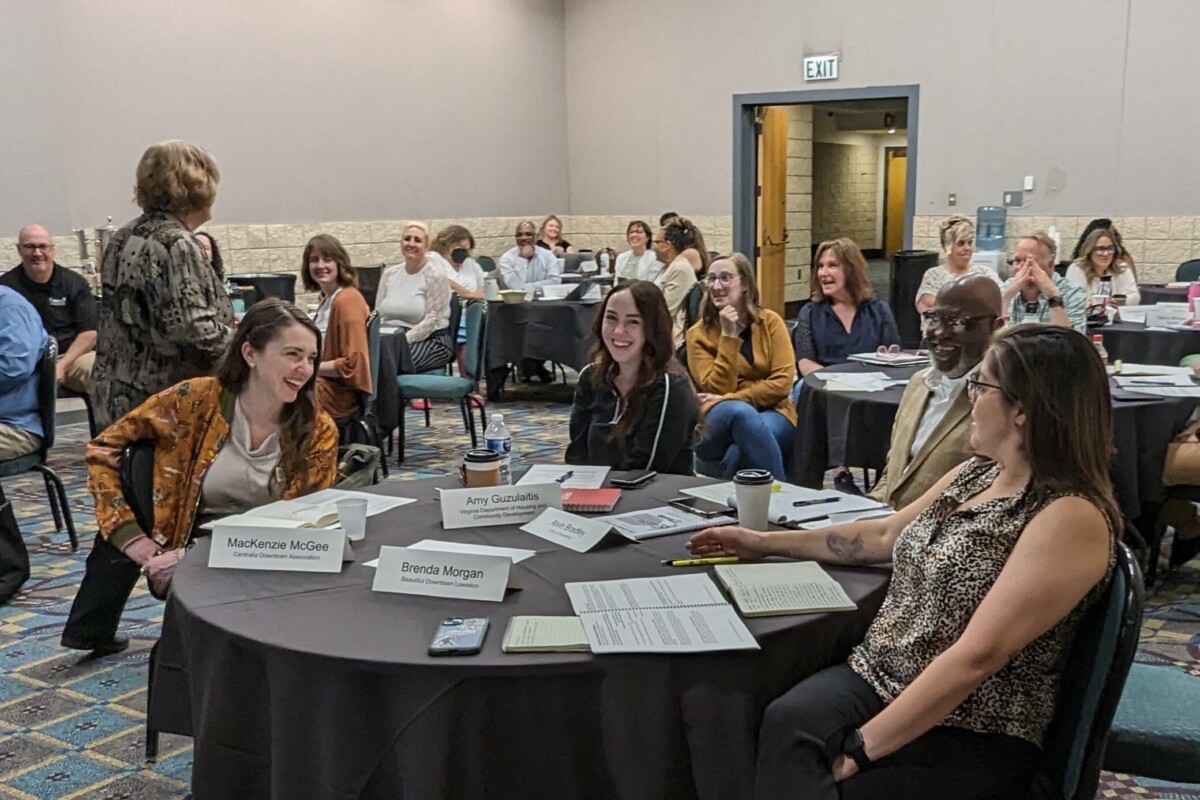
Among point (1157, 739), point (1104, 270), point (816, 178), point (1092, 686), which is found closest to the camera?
point (1092, 686)

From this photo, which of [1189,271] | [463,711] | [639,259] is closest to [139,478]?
[463,711]

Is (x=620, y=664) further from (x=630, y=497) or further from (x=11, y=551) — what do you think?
(x=11, y=551)

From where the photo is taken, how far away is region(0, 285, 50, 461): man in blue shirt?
4.08m

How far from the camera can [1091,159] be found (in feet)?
29.9

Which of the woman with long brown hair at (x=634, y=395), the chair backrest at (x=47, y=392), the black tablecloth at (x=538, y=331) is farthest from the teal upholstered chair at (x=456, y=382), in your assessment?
the woman with long brown hair at (x=634, y=395)

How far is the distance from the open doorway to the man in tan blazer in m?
7.26

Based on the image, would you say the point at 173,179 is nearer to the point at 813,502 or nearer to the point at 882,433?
the point at 813,502

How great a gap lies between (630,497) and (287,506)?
0.80 m

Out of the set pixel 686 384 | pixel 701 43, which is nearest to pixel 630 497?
pixel 686 384

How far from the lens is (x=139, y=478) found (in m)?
2.78

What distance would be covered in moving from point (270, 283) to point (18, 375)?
162 inches

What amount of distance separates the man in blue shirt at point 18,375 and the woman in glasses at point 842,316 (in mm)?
3263

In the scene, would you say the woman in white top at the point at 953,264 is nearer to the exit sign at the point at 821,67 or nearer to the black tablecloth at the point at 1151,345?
the black tablecloth at the point at 1151,345

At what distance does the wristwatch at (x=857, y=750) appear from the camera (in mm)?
1698
